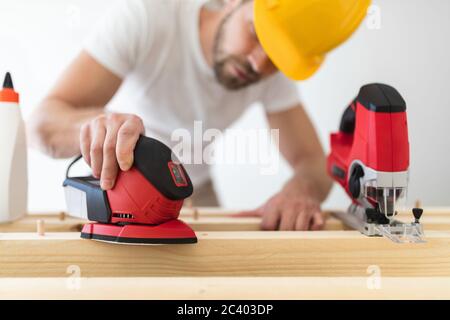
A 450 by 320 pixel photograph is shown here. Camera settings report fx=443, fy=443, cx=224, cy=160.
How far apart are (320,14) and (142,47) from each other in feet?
2.80

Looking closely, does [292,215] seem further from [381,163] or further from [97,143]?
[97,143]

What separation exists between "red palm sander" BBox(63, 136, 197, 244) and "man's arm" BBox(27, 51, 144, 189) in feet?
0.07

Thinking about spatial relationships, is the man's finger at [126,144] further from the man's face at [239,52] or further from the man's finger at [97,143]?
the man's face at [239,52]

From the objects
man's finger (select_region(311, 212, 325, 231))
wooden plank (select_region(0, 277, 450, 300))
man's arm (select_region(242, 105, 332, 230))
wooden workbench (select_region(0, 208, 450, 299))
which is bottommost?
wooden plank (select_region(0, 277, 450, 300))

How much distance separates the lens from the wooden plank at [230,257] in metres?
0.82

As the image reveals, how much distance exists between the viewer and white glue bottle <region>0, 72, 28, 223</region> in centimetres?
103

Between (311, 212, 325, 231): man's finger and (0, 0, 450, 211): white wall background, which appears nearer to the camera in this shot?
Answer: (311, 212, 325, 231): man's finger

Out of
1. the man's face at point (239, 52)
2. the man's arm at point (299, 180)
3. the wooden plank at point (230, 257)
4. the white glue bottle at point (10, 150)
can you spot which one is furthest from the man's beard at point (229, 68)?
the wooden plank at point (230, 257)

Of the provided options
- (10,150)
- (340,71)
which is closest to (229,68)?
(10,150)

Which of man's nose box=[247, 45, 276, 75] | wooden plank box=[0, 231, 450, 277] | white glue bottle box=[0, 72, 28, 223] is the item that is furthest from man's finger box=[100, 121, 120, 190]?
man's nose box=[247, 45, 276, 75]

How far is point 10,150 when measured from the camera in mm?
1036

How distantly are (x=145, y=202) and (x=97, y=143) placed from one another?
0.14 metres

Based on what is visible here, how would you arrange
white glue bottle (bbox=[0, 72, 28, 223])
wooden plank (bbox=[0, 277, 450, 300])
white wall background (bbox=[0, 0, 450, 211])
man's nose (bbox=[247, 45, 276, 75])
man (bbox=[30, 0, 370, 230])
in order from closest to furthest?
wooden plank (bbox=[0, 277, 450, 300])
white glue bottle (bbox=[0, 72, 28, 223])
man (bbox=[30, 0, 370, 230])
man's nose (bbox=[247, 45, 276, 75])
white wall background (bbox=[0, 0, 450, 211])

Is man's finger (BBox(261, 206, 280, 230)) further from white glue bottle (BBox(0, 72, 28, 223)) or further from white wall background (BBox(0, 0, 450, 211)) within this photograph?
white wall background (BBox(0, 0, 450, 211))
